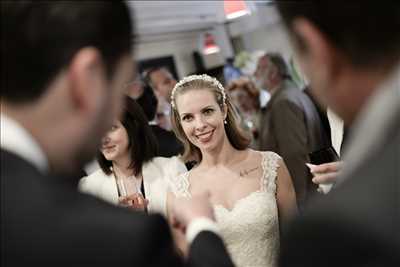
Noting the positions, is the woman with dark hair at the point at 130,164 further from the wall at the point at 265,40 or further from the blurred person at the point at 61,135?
the wall at the point at 265,40

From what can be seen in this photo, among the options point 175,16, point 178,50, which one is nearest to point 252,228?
point 175,16

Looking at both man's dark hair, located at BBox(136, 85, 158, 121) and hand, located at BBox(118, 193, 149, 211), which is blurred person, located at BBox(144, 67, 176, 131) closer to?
man's dark hair, located at BBox(136, 85, 158, 121)

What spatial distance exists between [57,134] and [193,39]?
30.2 feet

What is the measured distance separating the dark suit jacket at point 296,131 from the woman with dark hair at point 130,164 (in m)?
1.43

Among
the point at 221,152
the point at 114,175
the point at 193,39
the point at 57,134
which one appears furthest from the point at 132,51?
the point at 193,39

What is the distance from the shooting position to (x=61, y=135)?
0.86 m

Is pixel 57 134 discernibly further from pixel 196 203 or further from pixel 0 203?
pixel 196 203

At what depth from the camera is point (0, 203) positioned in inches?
32.3

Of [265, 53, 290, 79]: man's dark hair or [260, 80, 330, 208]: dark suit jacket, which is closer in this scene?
[260, 80, 330, 208]: dark suit jacket

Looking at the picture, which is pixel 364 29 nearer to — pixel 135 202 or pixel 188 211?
pixel 188 211

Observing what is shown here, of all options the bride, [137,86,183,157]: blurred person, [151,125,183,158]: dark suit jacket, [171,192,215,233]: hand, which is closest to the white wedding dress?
the bride

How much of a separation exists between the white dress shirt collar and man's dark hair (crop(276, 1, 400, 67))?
1.64 feet

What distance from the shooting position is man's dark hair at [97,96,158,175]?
2.70 m

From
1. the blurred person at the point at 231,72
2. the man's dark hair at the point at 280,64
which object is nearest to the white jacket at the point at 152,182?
the man's dark hair at the point at 280,64
